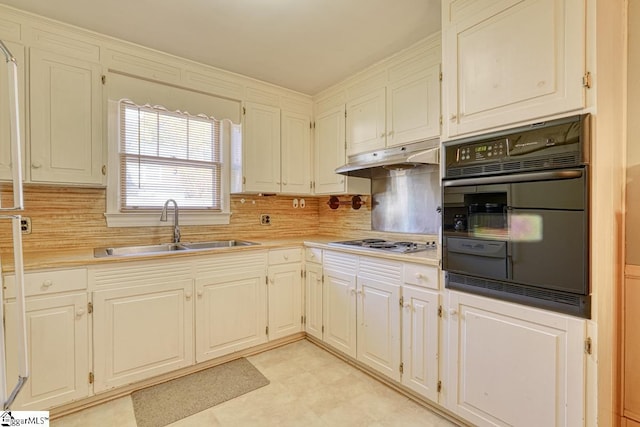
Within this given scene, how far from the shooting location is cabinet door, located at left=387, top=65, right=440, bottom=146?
7.47ft

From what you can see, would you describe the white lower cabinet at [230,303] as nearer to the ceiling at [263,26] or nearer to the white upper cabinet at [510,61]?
the ceiling at [263,26]

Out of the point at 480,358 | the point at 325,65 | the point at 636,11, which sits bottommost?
the point at 480,358

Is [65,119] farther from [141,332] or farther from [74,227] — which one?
[141,332]

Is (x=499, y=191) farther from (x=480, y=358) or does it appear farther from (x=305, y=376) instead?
(x=305, y=376)

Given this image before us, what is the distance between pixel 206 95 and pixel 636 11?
2867mm

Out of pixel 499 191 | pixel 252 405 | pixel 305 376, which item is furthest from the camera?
pixel 305 376

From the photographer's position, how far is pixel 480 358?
1653mm

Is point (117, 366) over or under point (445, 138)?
under

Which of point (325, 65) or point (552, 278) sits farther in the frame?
point (325, 65)

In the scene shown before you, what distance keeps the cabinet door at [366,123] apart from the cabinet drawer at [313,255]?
0.96 m

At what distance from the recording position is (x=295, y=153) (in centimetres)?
332

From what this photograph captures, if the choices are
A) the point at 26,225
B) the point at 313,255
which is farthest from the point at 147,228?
the point at 313,255

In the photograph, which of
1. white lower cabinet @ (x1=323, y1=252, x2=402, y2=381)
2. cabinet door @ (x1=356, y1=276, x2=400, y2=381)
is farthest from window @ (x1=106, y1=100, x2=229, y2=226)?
cabinet door @ (x1=356, y1=276, x2=400, y2=381)

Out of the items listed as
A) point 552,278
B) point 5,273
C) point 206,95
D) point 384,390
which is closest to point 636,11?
point 552,278
